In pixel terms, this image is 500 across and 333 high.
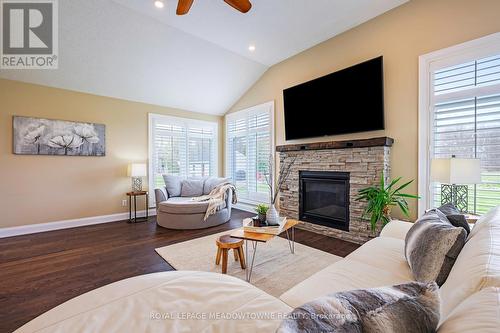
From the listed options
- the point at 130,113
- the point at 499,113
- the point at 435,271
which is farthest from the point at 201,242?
the point at 499,113

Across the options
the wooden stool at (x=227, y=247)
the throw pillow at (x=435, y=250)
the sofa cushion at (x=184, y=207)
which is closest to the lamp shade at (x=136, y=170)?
the sofa cushion at (x=184, y=207)

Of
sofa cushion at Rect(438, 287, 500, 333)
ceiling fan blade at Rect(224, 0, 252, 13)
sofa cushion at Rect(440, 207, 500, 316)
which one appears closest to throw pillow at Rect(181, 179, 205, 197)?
ceiling fan blade at Rect(224, 0, 252, 13)

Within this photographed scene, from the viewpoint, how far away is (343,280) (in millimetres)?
1286

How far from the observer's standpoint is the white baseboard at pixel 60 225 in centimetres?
A: 357

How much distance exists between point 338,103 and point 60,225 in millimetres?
5435

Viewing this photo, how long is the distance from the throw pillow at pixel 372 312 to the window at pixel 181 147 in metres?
5.12

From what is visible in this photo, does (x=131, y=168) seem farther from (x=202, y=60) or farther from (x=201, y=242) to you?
(x=202, y=60)

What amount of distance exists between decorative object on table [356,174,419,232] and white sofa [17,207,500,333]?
166 centimetres

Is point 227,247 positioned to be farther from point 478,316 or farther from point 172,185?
point 172,185

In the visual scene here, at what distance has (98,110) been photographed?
4.36m

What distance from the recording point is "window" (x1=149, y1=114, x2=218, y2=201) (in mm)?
5078

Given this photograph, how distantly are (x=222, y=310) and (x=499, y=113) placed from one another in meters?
3.38

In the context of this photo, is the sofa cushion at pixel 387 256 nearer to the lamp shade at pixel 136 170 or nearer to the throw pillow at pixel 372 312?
the throw pillow at pixel 372 312

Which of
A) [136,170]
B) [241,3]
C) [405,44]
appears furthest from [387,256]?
[136,170]
